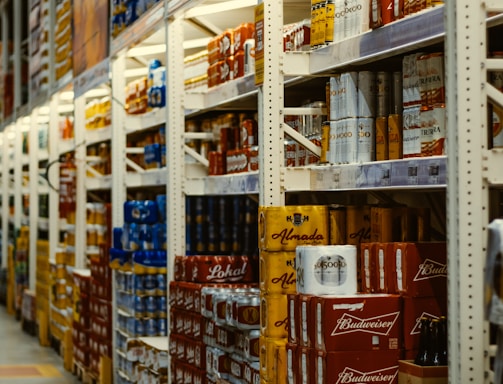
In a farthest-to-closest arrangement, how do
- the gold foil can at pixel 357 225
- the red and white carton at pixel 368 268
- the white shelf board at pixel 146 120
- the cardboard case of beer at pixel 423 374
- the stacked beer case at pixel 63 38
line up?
the stacked beer case at pixel 63 38
the white shelf board at pixel 146 120
the gold foil can at pixel 357 225
the red and white carton at pixel 368 268
the cardboard case of beer at pixel 423 374

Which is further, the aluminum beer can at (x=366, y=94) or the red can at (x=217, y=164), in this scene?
the red can at (x=217, y=164)

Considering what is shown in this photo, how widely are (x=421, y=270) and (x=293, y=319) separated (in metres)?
0.52

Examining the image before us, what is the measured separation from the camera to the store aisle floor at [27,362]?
10.4m

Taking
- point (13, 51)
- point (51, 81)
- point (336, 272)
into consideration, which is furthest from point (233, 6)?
point (13, 51)

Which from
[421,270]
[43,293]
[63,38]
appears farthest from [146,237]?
[43,293]

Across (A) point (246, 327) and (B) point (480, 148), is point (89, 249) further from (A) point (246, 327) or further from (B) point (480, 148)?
(B) point (480, 148)

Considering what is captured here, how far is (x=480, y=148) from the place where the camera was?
10.7 ft

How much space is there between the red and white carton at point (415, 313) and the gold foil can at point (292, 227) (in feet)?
2.60

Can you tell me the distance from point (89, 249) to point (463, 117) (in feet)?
25.4

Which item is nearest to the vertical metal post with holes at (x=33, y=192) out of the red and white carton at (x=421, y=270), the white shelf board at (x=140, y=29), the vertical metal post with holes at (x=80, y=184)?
the vertical metal post with holes at (x=80, y=184)

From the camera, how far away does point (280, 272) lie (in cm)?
461

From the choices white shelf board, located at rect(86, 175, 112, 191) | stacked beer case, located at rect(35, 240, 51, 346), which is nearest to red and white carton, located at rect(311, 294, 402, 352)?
white shelf board, located at rect(86, 175, 112, 191)

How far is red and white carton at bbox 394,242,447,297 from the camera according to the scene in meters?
3.95

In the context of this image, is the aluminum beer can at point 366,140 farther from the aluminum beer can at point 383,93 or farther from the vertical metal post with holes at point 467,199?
the vertical metal post with holes at point 467,199
